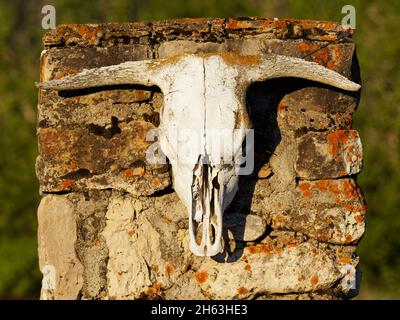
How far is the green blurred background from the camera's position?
12516mm

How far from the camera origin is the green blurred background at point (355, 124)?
12.5 meters

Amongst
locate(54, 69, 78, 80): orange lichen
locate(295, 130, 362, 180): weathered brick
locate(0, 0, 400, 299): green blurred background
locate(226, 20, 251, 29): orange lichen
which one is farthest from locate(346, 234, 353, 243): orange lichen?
locate(0, 0, 400, 299): green blurred background

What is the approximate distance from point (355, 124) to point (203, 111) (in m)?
9.96

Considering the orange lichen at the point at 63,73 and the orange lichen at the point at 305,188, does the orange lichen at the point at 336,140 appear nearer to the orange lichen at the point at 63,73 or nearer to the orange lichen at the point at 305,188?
the orange lichen at the point at 305,188

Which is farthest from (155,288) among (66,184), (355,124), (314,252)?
(355,124)

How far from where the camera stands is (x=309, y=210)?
4.05 metres

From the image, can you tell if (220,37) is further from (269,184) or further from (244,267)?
(244,267)

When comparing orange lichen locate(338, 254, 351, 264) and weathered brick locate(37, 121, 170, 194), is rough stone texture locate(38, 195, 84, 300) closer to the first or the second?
weathered brick locate(37, 121, 170, 194)

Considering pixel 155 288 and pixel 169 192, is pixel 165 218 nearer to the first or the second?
pixel 169 192

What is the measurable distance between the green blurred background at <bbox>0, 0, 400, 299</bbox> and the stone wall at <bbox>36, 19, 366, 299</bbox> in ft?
25.9

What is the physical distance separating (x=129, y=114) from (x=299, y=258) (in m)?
0.98

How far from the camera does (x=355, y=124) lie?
13.5 metres

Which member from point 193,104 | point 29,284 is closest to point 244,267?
point 193,104

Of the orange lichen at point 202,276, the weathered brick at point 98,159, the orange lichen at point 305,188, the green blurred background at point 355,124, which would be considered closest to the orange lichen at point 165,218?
the weathered brick at point 98,159
